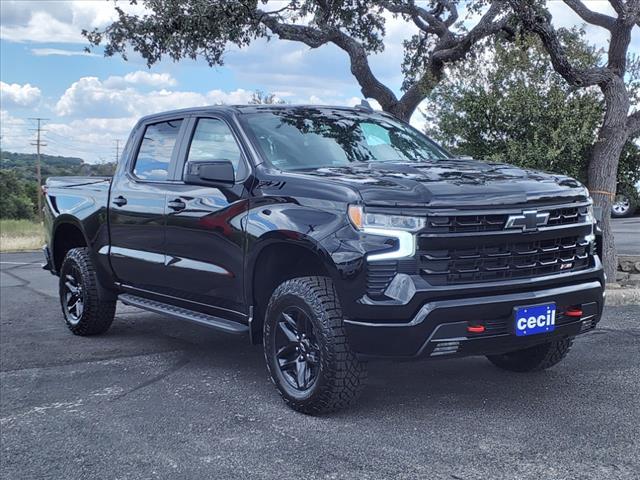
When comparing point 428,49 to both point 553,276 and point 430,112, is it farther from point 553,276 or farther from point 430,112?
point 553,276

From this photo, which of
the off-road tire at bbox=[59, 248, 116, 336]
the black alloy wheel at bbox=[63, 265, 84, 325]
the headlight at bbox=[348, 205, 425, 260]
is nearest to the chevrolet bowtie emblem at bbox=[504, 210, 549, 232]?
the headlight at bbox=[348, 205, 425, 260]

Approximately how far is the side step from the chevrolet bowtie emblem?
191cm

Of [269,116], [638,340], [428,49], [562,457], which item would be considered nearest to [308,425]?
[562,457]

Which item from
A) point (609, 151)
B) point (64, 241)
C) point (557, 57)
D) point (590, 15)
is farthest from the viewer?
point (590, 15)

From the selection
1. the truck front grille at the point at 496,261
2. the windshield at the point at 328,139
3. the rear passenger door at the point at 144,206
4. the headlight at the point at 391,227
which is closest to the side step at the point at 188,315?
the rear passenger door at the point at 144,206

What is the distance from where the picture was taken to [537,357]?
510 centimetres

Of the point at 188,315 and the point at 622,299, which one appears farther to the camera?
the point at 622,299

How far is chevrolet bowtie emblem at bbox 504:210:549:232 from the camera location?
13.3ft

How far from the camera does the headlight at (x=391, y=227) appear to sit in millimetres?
3904

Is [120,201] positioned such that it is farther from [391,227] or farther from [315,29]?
[315,29]

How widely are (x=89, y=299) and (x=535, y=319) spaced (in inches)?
169

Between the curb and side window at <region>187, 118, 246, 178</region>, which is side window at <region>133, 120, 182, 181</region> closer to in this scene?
side window at <region>187, 118, 246, 178</region>

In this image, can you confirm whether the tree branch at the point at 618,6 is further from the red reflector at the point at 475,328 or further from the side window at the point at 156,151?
the red reflector at the point at 475,328

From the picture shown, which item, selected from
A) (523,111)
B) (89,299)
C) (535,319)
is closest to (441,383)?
(535,319)
